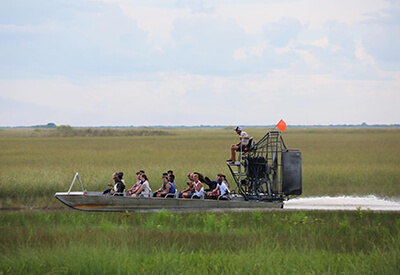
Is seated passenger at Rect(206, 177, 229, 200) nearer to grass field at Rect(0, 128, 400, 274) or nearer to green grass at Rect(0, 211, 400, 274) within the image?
grass field at Rect(0, 128, 400, 274)

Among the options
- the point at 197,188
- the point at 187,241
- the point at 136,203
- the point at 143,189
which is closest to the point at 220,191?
the point at 197,188

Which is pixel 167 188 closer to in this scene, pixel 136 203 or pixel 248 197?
pixel 136 203

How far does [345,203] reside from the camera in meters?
20.4

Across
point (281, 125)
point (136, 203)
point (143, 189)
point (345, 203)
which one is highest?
point (281, 125)

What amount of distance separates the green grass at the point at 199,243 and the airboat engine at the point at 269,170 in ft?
3.01

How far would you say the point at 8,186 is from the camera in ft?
73.5

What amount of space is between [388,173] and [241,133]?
13378 mm

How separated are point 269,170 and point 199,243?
5827 mm

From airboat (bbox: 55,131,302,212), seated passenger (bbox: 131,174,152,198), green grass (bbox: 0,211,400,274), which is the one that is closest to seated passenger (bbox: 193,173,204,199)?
airboat (bbox: 55,131,302,212)

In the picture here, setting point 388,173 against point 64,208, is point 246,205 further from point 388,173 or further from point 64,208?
point 388,173

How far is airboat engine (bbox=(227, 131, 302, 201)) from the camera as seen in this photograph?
1725 cm

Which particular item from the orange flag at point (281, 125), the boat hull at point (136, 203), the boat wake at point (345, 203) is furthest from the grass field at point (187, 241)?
the orange flag at point (281, 125)

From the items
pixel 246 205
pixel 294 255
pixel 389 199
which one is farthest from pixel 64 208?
pixel 389 199

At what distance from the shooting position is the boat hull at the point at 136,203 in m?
17.5
